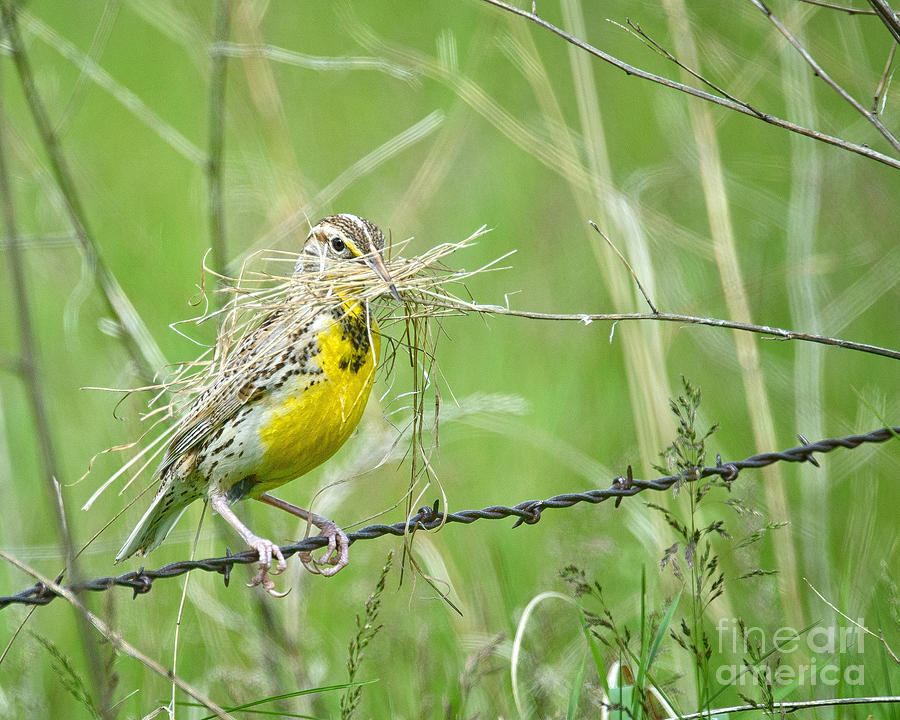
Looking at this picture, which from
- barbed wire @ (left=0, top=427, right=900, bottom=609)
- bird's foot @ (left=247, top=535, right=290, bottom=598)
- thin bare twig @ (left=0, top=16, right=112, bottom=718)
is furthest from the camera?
bird's foot @ (left=247, top=535, right=290, bottom=598)

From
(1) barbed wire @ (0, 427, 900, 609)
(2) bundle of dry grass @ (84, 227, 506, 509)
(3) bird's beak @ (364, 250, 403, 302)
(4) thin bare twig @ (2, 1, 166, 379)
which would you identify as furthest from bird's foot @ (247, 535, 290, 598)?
(3) bird's beak @ (364, 250, 403, 302)

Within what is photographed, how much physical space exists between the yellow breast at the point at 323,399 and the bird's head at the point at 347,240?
19 centimetres

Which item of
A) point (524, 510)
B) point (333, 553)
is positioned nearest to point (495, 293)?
point (333, 553)

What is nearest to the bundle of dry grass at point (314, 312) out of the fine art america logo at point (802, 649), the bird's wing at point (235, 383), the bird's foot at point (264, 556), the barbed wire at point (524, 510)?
the bird's wing at point (235, 383)

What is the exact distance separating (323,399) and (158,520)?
2.98 feet

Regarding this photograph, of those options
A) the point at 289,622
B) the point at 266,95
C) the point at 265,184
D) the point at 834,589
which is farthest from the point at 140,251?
the point at 834,589

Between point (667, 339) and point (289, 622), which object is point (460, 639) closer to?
point (289, 622)

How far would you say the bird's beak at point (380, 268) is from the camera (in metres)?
3.21

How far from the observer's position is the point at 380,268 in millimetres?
3326

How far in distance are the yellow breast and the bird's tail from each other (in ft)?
1.59

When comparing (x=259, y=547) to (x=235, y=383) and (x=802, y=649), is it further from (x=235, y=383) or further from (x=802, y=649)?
(x=802, y=649)

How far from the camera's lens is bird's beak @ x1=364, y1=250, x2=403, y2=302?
3206 mm

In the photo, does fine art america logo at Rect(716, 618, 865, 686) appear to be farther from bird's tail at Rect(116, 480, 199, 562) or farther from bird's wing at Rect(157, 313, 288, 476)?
bird's tail at Rect(116, 480, 199, 562)

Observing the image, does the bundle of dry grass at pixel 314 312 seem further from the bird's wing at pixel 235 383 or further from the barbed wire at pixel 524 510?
the barbed wire at pixel 524 510
